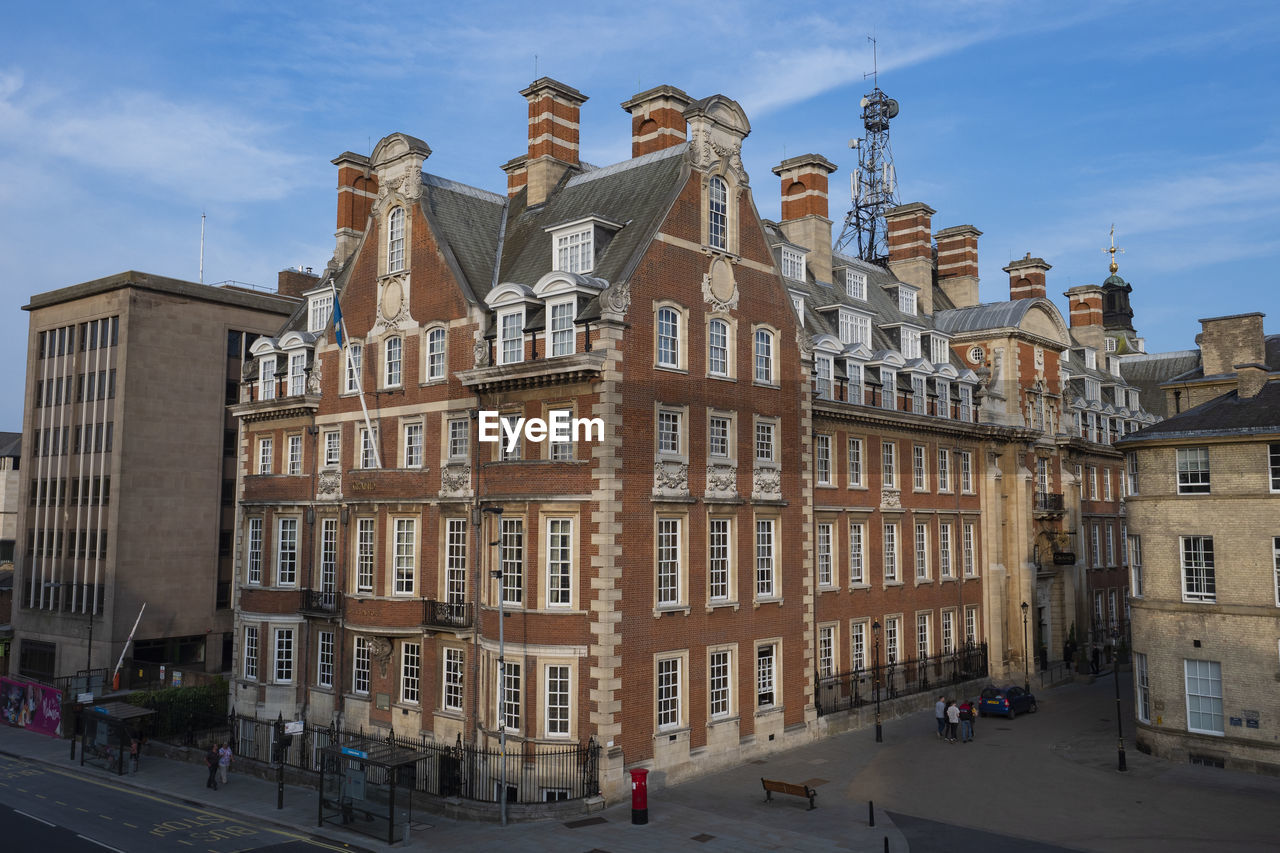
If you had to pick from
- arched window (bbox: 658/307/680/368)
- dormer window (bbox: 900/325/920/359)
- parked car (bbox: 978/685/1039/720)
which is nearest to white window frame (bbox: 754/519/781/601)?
arched window (bbox: 658/307/680/368)

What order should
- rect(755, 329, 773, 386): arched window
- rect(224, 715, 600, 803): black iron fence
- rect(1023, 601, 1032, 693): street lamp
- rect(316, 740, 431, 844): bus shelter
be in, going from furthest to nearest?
rect(1023, 601, 1032, 693): street lamp < rect(755, 329, 773, 386): arched window < rect(224, 715, 600, 803): black iron fence < rect(316, 740, 431, 844): bus shelter

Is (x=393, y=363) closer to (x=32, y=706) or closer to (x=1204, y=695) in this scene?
(x=32, y=706)

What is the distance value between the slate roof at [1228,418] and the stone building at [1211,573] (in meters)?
0.04

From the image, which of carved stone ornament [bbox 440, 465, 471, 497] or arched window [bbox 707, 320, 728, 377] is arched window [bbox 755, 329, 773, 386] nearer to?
arched window [bbox 707, 320, 728, 377]

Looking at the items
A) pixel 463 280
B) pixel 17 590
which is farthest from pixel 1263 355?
pixel 17 590

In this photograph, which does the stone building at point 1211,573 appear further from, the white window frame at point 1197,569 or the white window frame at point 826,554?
the white window frame at point 826,554

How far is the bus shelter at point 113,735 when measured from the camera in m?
34.8

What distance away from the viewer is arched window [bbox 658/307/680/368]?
104 ft

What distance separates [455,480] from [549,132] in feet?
52.7

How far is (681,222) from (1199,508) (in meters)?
20.5

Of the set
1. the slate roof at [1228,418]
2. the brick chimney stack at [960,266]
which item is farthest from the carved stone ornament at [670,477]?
the brick chimney stack at [960,266]

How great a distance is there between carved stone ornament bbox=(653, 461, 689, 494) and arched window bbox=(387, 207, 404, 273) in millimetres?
13592

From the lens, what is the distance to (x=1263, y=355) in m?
35.5

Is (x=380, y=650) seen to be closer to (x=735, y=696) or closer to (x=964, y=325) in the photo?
(x=735, y=696)
